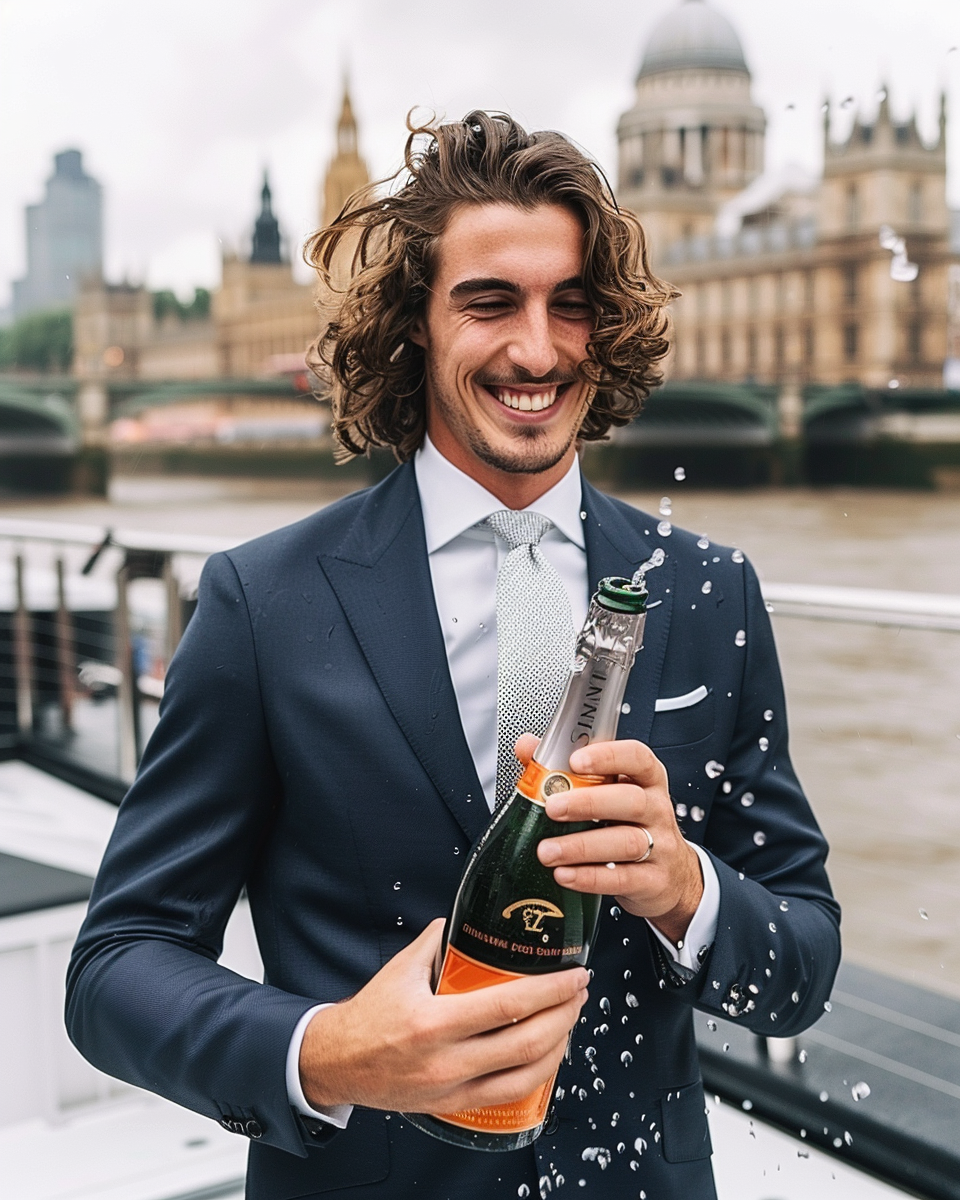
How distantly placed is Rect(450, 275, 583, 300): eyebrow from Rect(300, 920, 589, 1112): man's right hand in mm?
444

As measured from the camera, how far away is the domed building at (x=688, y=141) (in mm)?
42188

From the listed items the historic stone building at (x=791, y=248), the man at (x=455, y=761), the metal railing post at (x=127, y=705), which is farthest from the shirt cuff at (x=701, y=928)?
the historic stone building at (x=791, y=248)

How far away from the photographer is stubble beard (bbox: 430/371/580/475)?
936mm

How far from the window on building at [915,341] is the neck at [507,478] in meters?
36.1

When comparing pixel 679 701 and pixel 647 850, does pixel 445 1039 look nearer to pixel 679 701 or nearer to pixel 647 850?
pixel 647 850

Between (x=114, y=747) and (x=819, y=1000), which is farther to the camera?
(x=114, y=747)

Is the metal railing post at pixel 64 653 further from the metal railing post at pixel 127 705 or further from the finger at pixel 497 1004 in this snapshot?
the finger at pixel 497 1004

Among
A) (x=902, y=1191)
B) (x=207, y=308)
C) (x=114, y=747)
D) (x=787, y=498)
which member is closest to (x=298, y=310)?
(x=207, y=308)

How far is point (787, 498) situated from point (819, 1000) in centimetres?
2410

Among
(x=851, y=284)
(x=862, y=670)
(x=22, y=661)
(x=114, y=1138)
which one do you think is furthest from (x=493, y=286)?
(x=851, y=284)

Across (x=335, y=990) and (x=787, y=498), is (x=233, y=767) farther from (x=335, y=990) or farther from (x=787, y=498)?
(x=787, y=498)

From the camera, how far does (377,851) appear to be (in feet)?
2.95

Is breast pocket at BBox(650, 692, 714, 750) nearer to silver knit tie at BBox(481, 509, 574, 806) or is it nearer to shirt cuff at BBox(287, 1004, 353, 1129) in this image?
silver knit tie at BBox(481, 509, 574, 806)

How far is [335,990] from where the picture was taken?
909 millimetres
